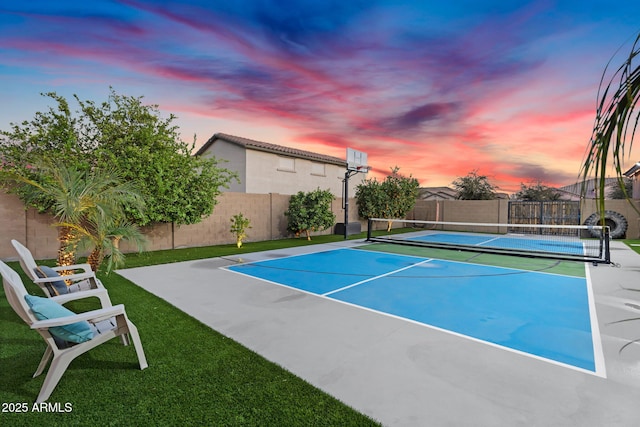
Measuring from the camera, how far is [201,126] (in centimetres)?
1516

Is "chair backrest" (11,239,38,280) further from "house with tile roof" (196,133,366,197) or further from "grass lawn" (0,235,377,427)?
"house with tile roof" (196,133,366,197)

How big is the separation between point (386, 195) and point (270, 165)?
7.38 meters

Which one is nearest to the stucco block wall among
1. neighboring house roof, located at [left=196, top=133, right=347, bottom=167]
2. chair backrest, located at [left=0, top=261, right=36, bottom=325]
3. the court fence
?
neighboring house roof, located at [left=196, top=133, right=347, bottom=167]

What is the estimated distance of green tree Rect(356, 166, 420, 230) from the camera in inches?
770

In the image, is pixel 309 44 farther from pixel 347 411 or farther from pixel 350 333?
pixel 347 411

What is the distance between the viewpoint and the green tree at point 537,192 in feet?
88.2

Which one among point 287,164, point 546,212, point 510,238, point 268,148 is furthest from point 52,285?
point 546,212

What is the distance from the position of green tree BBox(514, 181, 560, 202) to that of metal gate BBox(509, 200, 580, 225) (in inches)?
350

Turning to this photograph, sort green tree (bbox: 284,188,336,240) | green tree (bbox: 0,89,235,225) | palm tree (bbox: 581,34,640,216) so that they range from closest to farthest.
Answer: palm tree (bbox: 581,34,640,216) < green tree (bbox: 0,89,235,225) < green tree (bbox: 284,188,336,240)

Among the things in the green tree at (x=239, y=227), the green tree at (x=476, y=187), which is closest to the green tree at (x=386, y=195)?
the green tree at (x=239, y=227)

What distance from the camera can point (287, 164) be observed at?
810 inches

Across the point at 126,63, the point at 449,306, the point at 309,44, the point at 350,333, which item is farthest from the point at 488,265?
the point at 126,63

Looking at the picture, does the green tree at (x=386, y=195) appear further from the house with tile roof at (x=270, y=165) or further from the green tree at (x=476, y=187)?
the green tree at (x=476, y=187)

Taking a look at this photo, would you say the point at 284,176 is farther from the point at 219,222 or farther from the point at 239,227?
the point at 239,227
